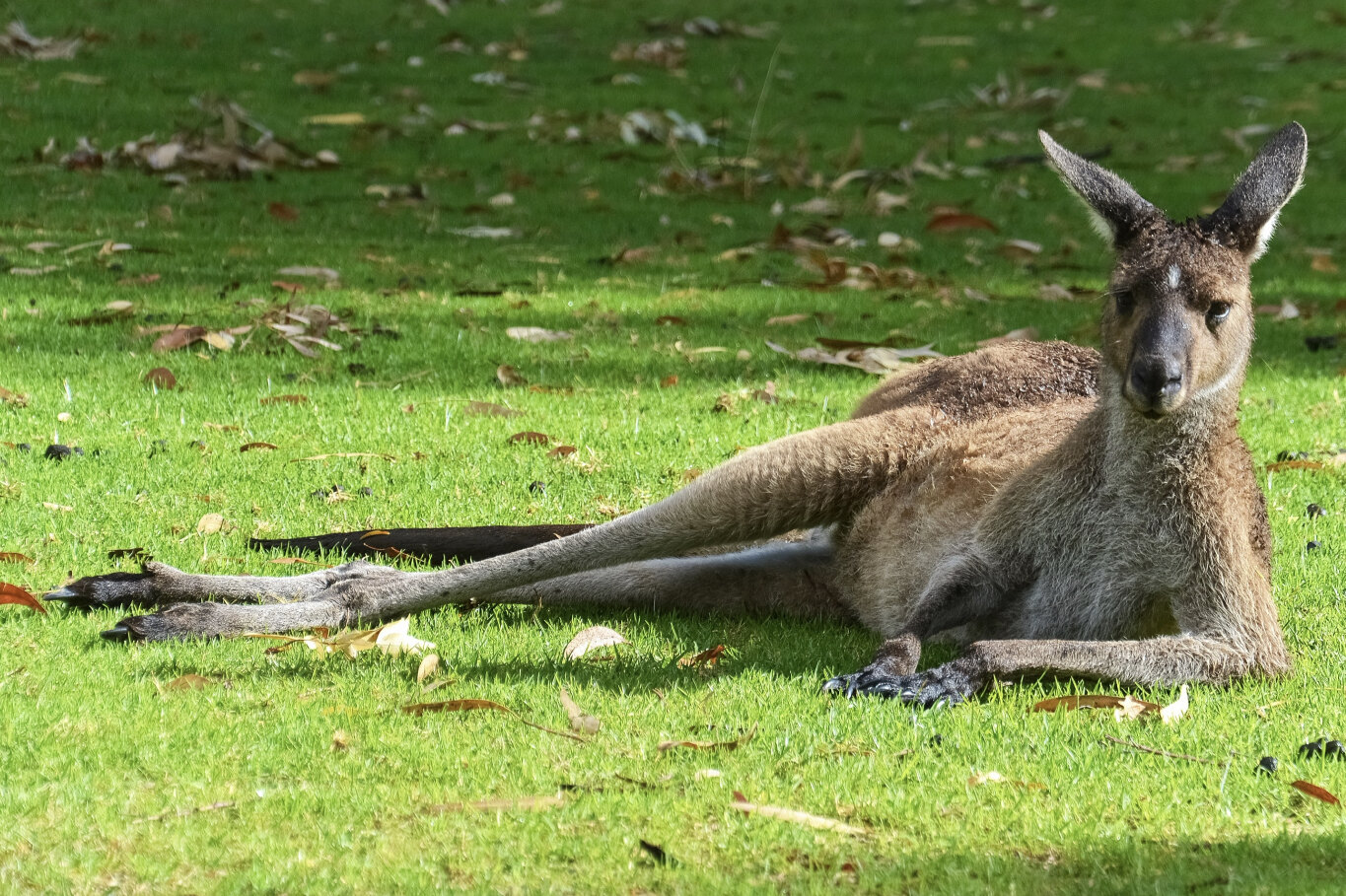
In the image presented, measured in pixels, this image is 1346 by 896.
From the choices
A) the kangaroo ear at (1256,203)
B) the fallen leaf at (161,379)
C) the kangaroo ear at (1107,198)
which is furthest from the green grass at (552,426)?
the kangaroo ear at (1107,198)

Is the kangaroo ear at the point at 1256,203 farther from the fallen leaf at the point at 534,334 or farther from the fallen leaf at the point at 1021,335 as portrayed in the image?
the fallen leaf at the point at 534,334

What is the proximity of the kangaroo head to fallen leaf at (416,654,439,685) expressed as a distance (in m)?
1.83

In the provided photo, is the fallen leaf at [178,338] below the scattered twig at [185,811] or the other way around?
below

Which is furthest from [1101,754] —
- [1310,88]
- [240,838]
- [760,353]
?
[1310,88]

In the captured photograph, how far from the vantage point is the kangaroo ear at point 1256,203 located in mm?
3990

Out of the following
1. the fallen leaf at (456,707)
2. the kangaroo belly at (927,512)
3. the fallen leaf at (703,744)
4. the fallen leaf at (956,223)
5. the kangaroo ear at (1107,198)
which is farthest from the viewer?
the fallen leaf at (956,223)

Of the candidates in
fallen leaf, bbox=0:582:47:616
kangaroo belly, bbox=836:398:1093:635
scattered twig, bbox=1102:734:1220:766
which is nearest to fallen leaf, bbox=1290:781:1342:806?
scattered twig, bbox=1102:734:1220:766

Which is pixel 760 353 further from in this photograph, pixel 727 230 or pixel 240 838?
pixel 240 838

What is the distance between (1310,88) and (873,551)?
37.5ft

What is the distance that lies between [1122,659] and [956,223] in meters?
6.59

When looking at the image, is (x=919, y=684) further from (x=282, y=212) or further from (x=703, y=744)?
(x=282, y=212)

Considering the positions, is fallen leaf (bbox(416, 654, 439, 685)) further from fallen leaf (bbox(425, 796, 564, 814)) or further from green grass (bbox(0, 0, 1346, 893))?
fallen leaf (bbox(425, 796, 564, 814))

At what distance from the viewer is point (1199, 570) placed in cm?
392

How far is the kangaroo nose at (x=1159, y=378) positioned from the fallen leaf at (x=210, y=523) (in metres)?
2.83
